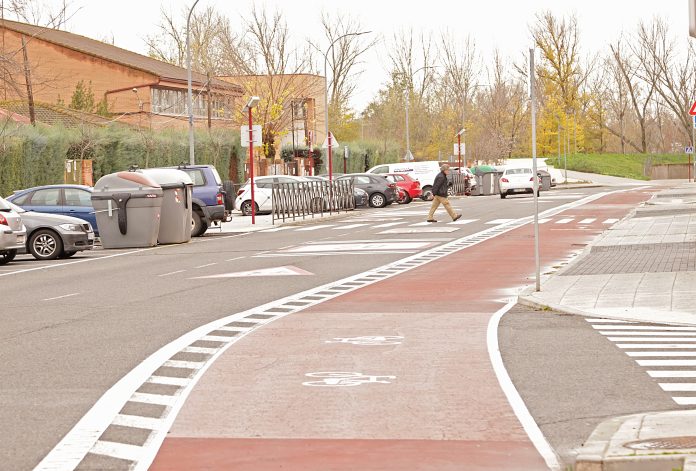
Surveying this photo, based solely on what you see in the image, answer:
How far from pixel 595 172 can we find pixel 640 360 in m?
102

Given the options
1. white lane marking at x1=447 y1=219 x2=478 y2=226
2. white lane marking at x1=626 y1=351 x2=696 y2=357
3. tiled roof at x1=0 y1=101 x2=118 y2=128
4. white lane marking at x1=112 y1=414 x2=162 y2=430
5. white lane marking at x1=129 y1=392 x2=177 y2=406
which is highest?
tiled roof at x1=0 y1=101 x2=118 y2=128

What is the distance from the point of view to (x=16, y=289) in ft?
67.5

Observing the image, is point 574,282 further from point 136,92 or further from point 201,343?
point 136,92

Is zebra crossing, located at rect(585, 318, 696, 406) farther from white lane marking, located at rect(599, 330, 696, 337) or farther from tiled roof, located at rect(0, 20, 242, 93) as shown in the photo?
tiled roof, located at rect(0, 20, 242, 93)

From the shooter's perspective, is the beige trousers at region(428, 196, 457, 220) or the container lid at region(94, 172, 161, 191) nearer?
the container lid at region(94, 172, 161, 191)

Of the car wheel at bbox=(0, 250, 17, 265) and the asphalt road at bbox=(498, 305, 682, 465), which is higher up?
the asphalt road at bbox=(498, 305, 682, 465)

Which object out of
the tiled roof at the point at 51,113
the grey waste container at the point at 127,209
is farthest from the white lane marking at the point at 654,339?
the tiled roof at the point at 51,113

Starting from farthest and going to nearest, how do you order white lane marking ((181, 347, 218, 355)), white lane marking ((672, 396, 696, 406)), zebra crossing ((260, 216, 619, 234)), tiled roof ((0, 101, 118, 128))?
tiled roof ((0, 101, 118, 128)) < zebra crossing ((260, 216, 619, 234)) < white lane marking ((181, 347, 218, 355)) < white lane marking ((672, 396, 696, 406))

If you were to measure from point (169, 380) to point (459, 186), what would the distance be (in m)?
61.9

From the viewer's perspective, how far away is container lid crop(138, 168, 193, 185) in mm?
33219

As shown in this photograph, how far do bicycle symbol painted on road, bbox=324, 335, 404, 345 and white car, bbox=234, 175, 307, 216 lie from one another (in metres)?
36.2

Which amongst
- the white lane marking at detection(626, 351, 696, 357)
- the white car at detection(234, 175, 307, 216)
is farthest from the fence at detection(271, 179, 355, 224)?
the white lane marking at detection(626, 351, 696, 357)

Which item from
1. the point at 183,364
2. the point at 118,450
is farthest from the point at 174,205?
the point at 118,450

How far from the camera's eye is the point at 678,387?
9.66 m
